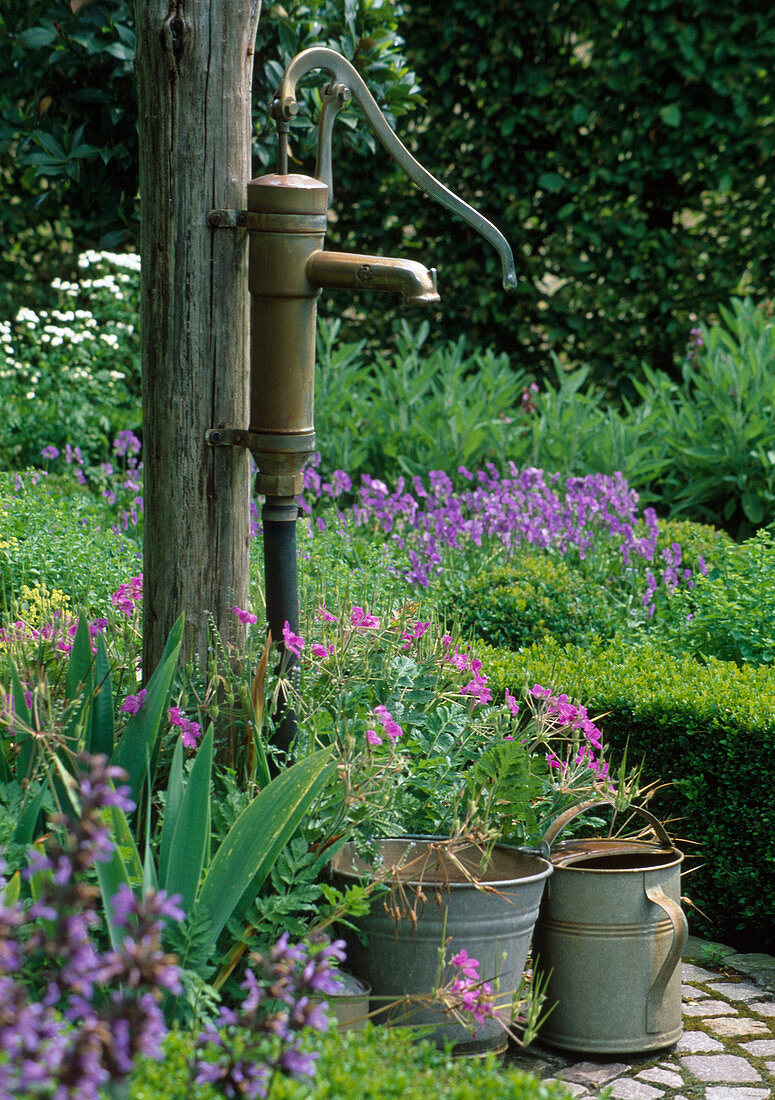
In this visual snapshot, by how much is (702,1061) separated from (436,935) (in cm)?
80

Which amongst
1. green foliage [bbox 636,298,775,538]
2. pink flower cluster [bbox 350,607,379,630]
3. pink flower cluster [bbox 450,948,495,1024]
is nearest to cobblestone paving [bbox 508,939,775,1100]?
pink flower cluster [bbox 450,948,495,1024]

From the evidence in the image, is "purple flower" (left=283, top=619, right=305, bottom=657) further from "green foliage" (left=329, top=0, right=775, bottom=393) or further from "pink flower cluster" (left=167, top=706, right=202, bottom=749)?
"green foliage" (left=329, top=0, right=775, bottom=393)

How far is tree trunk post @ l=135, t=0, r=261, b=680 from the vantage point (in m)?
2.40

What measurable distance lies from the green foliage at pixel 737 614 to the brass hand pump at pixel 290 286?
5.66 ft

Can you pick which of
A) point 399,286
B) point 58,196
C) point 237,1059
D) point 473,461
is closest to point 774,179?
point 473,461

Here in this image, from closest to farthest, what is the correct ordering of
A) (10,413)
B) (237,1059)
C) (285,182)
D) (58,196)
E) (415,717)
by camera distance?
(237,1059) < (285,182) < (415,717) < (10,413) < (58,196)

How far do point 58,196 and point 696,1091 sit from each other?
22.2 ft

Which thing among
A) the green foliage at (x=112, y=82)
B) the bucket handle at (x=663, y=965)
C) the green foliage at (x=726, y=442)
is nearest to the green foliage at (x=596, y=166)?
the green foliage at (x=726, y=442)

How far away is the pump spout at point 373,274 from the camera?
92.8 inches

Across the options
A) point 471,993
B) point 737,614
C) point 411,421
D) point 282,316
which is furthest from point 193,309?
point 411,421

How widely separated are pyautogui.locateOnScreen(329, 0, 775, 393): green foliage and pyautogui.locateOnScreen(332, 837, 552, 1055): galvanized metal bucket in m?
6.12

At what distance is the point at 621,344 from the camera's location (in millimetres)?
7973

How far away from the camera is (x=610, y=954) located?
8.16ft

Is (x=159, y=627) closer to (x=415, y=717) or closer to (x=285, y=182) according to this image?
(x=415, y=717)
